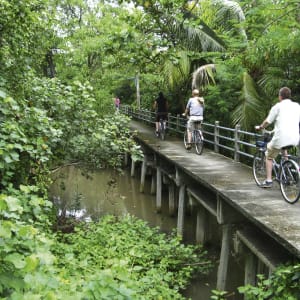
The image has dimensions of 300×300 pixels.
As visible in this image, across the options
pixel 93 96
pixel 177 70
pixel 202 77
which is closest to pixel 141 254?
pixel 93 96

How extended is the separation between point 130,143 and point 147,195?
19.6 ft

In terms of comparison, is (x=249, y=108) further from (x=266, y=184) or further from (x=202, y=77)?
(x=266, y=184)

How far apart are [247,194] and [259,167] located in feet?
3.06

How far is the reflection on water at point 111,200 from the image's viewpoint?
35.9 ft

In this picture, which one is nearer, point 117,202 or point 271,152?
point 271,152

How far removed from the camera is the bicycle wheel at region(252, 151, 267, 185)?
6.84 metres

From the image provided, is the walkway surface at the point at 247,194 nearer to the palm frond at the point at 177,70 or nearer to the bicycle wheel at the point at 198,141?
the bicycle wheel at the point at 198,141

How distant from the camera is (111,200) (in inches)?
528

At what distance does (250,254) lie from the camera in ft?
19.1

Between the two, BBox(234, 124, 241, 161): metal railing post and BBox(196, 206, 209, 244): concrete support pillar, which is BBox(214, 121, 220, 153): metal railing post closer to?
BBox(234, 124, 241, 161): metal railing post

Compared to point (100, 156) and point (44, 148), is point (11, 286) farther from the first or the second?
point (100, 156)

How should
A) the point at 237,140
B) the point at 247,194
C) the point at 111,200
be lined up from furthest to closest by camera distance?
1. the point at 111,200
2. the point at 237,140
3. the point at 247,194

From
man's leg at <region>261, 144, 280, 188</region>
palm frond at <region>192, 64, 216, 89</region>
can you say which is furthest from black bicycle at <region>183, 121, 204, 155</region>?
man's leg at <region>261, 144, 280, 188</region>

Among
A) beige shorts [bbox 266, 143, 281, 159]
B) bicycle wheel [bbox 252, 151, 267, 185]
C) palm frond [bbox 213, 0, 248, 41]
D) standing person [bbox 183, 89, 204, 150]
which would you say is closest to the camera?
beige shorts [bbox 266, 143, 281, 159]
